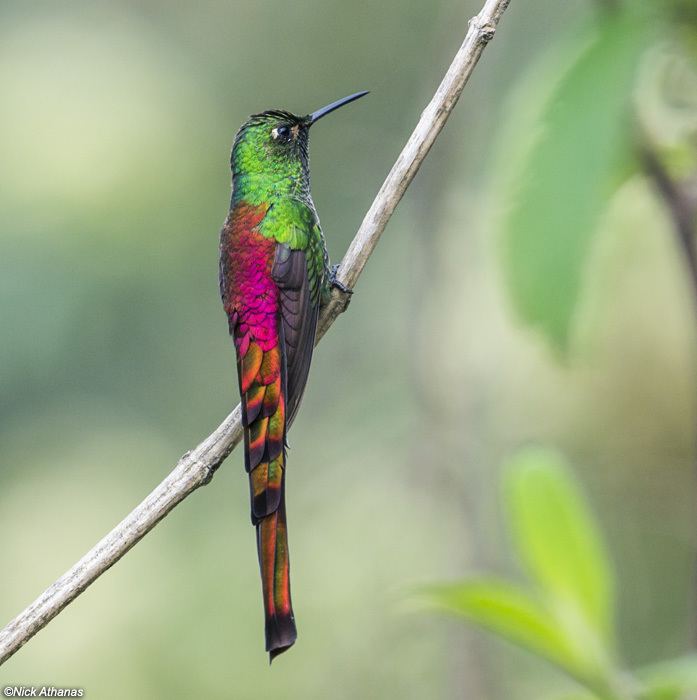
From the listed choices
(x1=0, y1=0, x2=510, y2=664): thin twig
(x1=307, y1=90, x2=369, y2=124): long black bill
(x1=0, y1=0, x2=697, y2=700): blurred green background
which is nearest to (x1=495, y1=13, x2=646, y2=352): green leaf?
(x1=0, y1=0, x2=697, y2=700): blurred green background

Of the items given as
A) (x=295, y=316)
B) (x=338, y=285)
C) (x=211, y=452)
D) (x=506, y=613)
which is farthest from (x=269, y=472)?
(x=506, y=613)

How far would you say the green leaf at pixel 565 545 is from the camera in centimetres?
142

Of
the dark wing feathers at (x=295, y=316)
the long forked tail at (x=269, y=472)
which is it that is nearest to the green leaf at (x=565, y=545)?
the long forked tail at (x=269, y=472)

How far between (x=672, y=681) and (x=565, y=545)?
0.90ft

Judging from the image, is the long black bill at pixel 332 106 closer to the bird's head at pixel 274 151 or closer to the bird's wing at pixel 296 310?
the bird's head at pixel 274 151

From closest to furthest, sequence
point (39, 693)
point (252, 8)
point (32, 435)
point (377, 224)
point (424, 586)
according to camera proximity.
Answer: point (424, 586)
point (39, 693)
point (377, 224)
point (32, 435)
point (252, 8)

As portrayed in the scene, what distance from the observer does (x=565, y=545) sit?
4.73 feet

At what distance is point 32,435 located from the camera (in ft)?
26.2

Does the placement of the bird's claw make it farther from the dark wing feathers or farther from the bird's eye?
the bird's eye

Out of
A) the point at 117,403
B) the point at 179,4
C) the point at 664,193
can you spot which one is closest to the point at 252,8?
the point at 179,4

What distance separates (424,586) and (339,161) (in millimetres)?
7337

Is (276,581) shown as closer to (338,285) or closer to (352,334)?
(338,285)

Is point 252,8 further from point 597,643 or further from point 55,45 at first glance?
point 597,643

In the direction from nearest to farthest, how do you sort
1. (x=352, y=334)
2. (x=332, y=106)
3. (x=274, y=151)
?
(x=332, y=106) → (x=274, y=151) → (x=352, y=334)
